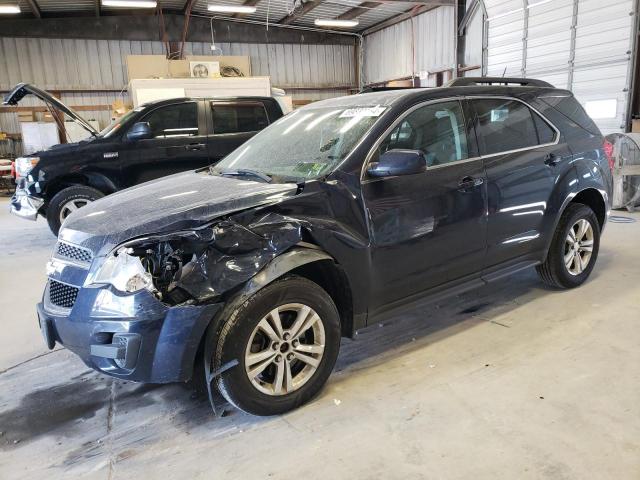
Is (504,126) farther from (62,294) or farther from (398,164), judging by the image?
(62,294)

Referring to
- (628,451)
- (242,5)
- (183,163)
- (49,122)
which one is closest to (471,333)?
(628,451)

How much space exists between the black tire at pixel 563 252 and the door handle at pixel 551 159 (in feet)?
1.46

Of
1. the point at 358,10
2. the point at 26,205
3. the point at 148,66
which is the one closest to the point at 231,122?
the point at 26,205

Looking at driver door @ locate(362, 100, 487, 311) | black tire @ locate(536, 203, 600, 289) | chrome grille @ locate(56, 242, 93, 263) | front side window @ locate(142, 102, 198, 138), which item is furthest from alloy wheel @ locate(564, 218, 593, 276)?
front side window @ locate(142, 102, 198, 138)

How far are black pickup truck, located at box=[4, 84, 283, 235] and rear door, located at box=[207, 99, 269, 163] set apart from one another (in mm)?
13

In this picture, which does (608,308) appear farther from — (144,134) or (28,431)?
(144,134)

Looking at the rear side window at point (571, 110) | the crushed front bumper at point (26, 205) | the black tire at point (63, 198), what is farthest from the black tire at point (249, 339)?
the crushed front bumper at point (26, 205)

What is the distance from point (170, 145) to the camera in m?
6.29

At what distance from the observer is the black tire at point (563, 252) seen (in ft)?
12.0

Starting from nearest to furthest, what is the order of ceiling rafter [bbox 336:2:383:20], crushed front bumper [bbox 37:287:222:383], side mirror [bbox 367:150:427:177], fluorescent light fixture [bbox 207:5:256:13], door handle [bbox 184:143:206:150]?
1. crushed front bumper [bbox 37:287:222:383]
2. side mirror [bbox 367:150:427:177]
3. door handle [bbox 184:143:206:150]
4. fluorescent light fixture [bbox 207:5:256:13]
5. ceiling rafter [bbox 336:2:383:20]

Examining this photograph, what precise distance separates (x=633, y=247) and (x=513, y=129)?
2877 mm

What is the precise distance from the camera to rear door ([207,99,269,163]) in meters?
6.53

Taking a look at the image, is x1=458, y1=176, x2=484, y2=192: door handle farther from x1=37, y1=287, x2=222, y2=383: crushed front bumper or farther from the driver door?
x1=37, y1=287, x2=222, y2=383: crushed front bumper

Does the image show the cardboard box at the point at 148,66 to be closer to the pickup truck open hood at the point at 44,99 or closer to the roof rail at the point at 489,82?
the pickup truck open hood at the point at 44,99
